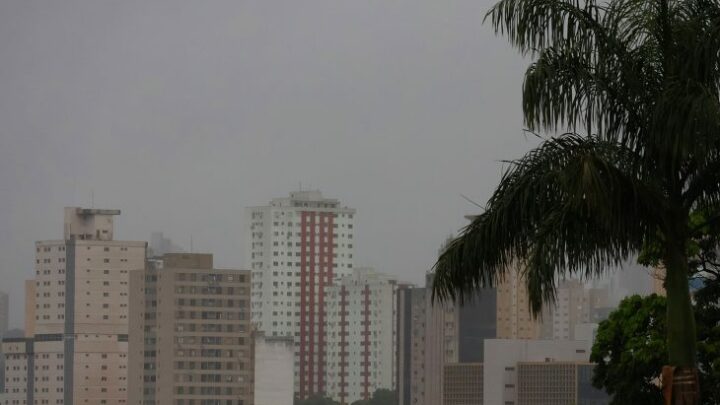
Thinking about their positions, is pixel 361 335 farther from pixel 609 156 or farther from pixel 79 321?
pixel 609 156

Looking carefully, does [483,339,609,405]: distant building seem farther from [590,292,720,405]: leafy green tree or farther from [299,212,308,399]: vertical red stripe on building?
[590,292,720,405]: leafy green tree

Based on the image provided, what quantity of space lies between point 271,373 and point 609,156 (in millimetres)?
65793

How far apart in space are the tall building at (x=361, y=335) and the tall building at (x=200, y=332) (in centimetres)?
1756

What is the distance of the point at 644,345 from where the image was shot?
33.9 ft

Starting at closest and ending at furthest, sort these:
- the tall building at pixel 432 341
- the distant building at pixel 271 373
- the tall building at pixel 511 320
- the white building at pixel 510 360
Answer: the distant building at pixel 271 373
the white building at pixel 510 360
the tall building at pixel 432 341
the tall building at pixel 511 320

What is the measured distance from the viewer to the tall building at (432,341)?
262 feet

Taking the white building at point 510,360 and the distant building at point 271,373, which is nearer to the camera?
the distant building at point 271,373

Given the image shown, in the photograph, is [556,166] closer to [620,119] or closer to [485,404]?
[620,119]

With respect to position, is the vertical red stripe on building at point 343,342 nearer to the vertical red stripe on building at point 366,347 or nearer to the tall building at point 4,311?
the vertical red stripe on building at point 366,347

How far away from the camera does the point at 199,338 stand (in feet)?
220

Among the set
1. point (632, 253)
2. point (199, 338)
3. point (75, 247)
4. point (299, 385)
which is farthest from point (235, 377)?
point (632, 253)

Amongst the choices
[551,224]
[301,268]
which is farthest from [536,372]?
[551,224]

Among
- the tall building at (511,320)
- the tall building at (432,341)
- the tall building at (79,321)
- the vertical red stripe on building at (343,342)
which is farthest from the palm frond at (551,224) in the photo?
the vertical red stripe on building at (343,342)

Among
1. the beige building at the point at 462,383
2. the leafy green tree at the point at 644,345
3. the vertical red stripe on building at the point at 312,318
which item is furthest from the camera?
the vertical red stripe on building at the point at 312,318
